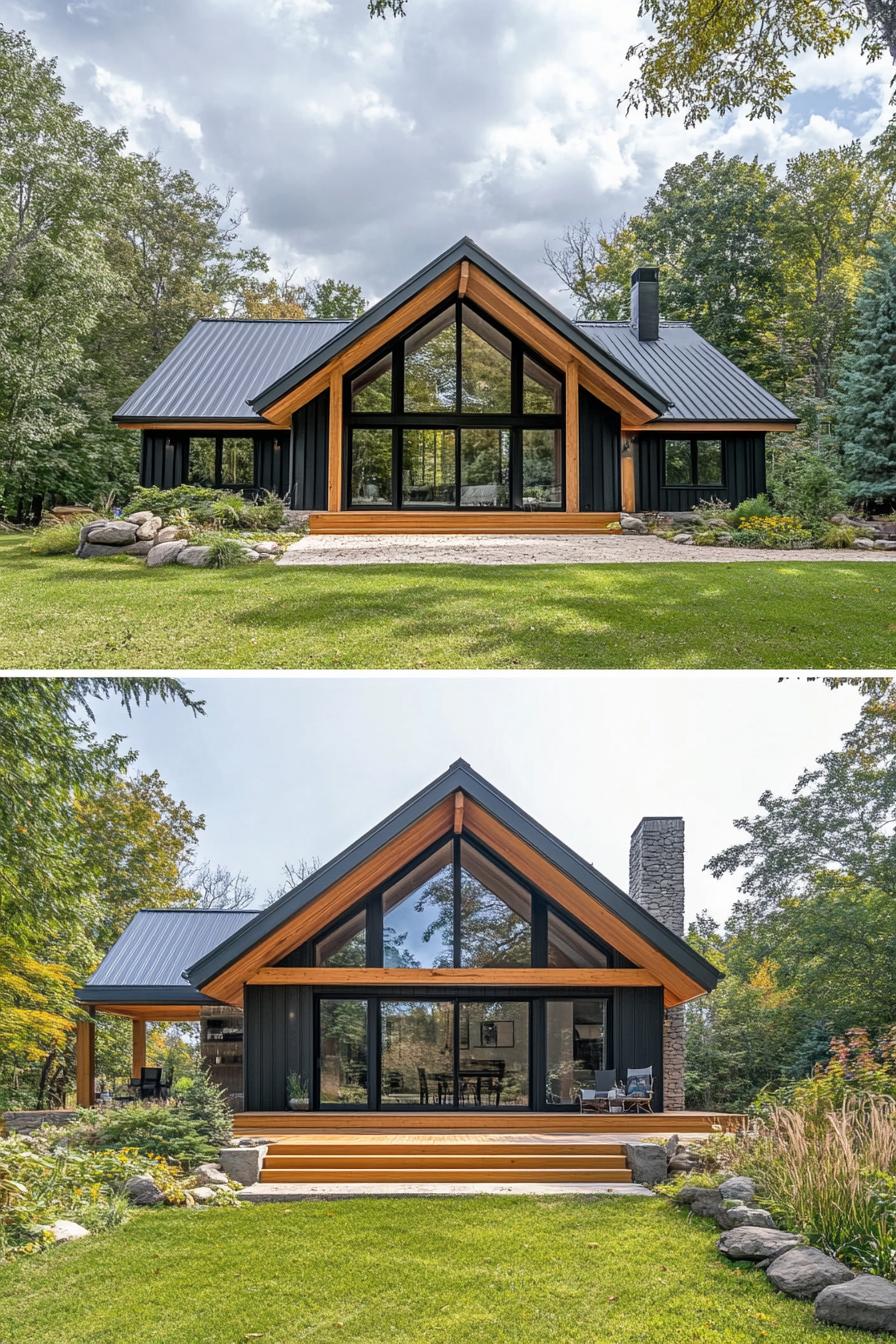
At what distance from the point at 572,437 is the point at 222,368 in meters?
8.15

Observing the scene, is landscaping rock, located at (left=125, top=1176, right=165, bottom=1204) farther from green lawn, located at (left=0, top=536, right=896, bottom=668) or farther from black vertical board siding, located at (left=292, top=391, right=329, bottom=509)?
black vertical board siding, located at (left=292, top=391, right=329, bottom=509)

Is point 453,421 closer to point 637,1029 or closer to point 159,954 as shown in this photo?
point 159,954

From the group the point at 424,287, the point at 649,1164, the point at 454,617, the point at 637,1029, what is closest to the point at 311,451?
the point at 424,287

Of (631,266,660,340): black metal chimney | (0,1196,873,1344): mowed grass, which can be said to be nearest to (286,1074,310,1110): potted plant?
(0,1196,873,1344): mowed grass

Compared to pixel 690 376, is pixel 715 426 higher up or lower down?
lower down

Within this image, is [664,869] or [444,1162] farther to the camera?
[664,869]

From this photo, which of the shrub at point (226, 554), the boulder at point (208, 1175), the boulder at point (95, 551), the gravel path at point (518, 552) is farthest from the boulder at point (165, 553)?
the boulder at point (208, 1175)

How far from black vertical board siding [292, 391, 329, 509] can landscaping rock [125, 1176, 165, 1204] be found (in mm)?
11881

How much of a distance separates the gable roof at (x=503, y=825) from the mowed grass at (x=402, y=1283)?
3506 millimetres

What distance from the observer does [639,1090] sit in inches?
453

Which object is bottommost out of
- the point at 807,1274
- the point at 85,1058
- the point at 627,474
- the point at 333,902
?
the point at 85,1058

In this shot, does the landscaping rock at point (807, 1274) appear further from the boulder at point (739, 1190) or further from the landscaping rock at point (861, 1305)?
the boulder at point (739, 1190)

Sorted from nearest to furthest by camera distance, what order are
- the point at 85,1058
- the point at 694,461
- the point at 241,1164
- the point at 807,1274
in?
the point at 807,1274, the point at 241,1164, the point at 85,1058, the point at 694,461

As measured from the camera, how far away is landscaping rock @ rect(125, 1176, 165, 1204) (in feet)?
26.2
